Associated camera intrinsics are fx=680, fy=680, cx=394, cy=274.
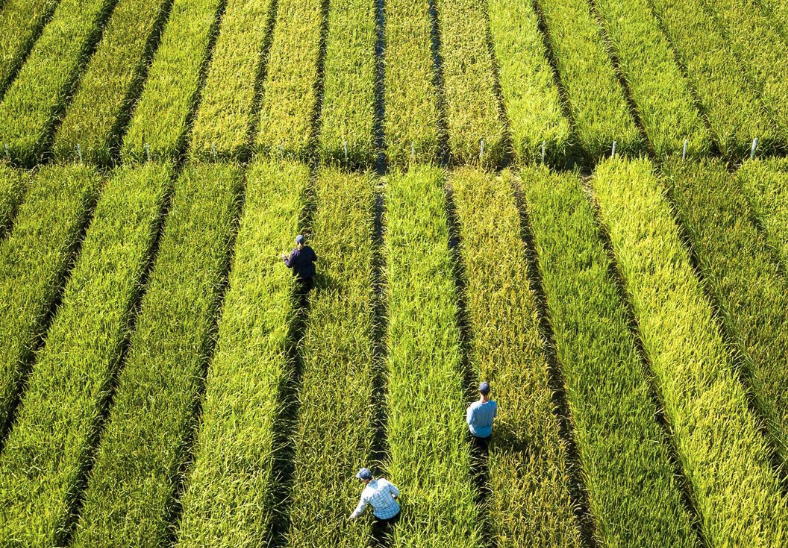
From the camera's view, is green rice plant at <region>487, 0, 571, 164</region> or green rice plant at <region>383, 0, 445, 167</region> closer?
green rice plant at <region>487, 0, 571, 164</region>

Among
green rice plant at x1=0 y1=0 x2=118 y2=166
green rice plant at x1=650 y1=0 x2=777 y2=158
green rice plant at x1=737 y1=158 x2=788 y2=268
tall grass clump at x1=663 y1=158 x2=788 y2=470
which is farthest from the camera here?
green rice plant at x1=0 y1=0 x2=118 y2=166

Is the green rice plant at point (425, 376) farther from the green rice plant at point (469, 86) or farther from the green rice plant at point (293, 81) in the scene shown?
the green rice plant at point (293, 81)

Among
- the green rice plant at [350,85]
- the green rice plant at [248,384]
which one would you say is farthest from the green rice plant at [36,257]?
the green rice plant at [350,85]

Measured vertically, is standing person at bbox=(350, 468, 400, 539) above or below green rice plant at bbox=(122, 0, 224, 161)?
below

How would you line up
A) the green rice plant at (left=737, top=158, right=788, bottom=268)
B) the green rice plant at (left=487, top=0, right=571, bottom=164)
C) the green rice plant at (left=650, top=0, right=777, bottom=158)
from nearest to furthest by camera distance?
the green rice plant at (left=737, top=158, right=788, bottom=268), the green rice plant at (left=650, top=0, right=777, bottom=158), the green rice plant at (left=487, top=0, right=571, bottom=164)

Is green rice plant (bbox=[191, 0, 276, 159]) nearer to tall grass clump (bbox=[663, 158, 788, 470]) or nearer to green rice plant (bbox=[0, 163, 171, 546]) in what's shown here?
green rice plant (bbox=[0, 163, 171, 546])

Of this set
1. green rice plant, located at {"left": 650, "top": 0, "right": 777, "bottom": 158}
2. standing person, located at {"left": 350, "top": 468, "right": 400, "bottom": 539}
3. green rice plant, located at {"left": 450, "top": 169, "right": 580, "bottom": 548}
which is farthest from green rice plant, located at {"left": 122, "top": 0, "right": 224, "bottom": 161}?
green rice plant, located at {"left": 650, "top": 0, "right": 777, "bottom": 158}

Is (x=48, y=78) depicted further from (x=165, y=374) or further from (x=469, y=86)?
(x=469, y=86)

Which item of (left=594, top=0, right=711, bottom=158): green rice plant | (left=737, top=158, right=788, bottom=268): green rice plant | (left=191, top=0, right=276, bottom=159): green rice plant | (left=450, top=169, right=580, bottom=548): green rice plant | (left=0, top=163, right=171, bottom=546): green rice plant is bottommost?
(left=0, top=163, right=171, bottom=546): green rice plant
